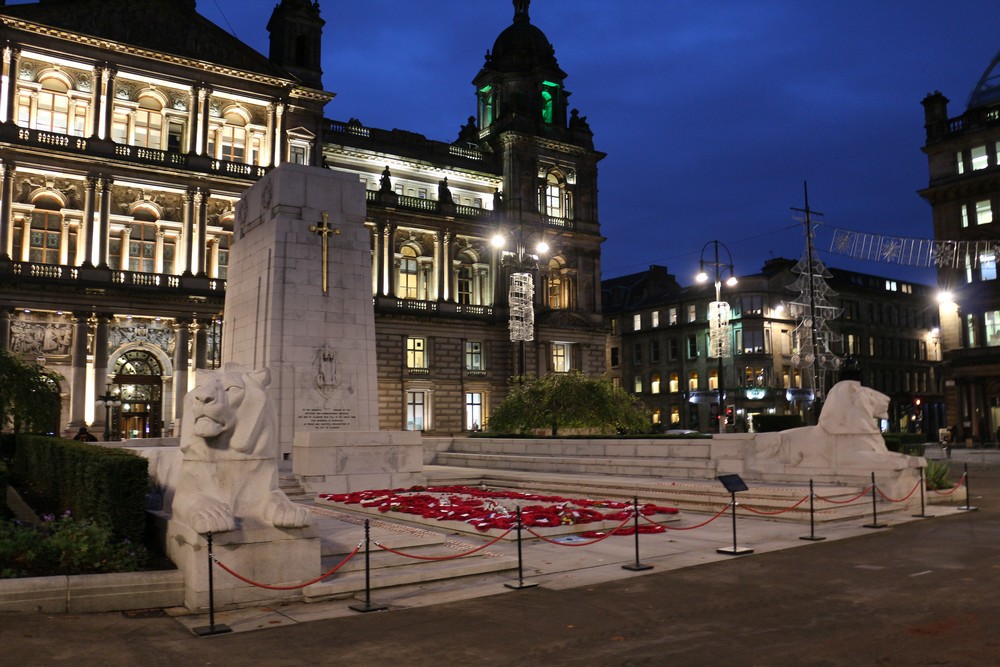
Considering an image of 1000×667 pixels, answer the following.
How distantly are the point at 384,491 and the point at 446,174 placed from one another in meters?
45.9

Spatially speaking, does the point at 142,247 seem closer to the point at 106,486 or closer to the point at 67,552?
the point at 106,486

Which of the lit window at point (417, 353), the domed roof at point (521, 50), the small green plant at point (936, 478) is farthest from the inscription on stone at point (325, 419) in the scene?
the domed roof at point (521, 50)

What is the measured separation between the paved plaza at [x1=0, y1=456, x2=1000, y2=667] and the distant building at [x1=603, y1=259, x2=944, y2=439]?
51.9 metres

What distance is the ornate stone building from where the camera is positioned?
45.6 meters

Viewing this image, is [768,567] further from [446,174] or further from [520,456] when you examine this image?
[446,174]

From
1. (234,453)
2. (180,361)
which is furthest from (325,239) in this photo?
(180,361)

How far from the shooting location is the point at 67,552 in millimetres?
10531

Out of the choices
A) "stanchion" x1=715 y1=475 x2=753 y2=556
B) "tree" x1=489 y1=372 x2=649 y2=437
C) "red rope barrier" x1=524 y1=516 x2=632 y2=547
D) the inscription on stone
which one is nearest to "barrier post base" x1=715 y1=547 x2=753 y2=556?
"stanchion" x1=715 y1=475 x2=753 y2=556

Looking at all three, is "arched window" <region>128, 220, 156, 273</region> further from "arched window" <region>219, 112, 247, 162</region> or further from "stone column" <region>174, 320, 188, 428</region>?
"arched window" <region>219, 112, 247, 162</region>

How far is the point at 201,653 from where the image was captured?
829cm

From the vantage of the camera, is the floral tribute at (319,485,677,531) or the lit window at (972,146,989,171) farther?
the lit window at (972,146,989,171)

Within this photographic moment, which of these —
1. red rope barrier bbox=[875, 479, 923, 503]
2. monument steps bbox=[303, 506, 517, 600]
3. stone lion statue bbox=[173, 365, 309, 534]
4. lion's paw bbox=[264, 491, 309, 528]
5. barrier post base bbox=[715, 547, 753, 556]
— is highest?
stone lion statue bbox=[173, 365, 309, 534]

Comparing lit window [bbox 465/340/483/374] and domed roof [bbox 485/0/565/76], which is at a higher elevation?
domed roof [bbox 485/0/565/76]

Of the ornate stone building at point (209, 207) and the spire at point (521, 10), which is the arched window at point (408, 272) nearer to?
the ornate stone building at point (209, 207)
